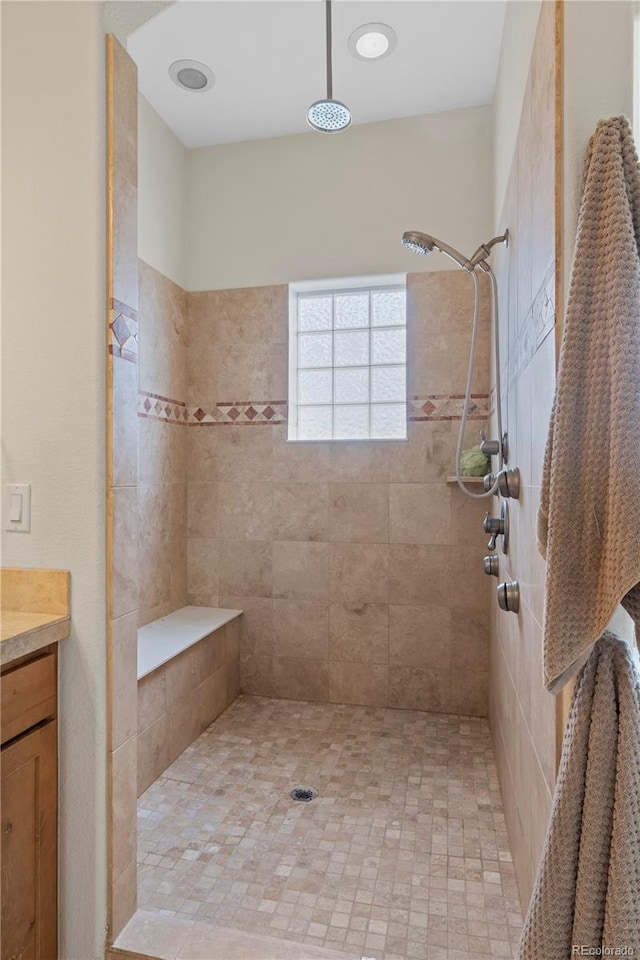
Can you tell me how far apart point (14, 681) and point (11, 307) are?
887 mm

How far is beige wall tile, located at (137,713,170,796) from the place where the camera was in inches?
84.6

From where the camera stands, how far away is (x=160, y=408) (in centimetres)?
294

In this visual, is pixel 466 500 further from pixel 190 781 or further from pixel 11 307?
pixel 11 307

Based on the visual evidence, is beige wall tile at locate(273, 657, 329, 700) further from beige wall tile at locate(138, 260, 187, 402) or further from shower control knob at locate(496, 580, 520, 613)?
beige wall tile at locate(138, 260, 187, 402)

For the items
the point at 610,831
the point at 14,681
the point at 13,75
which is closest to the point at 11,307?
the point at 13,75

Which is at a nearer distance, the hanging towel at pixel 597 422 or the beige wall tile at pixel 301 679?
the hanging towel at pixel 597 422

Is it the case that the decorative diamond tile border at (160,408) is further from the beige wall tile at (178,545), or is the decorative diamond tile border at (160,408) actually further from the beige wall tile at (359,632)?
the beige wall tile at (359,632)

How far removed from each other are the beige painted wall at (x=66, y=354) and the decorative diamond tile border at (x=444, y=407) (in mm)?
1857

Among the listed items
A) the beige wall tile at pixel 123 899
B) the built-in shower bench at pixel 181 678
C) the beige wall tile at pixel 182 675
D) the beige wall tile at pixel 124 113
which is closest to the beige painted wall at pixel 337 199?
the beige wall tile at pixel 124 113

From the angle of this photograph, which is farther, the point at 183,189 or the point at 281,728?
the point at 183,189

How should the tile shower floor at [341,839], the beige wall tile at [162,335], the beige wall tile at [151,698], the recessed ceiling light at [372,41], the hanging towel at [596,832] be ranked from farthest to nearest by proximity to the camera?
the beige wall tile at [162,335], the recessed ceiling light at [372,41], the beige wall tile at [151,698], the tile shower floor at [341,839], the hanging towel at [596,832]

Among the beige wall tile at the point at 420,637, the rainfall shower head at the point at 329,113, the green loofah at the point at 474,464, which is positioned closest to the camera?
the rainfall shower head at the point at 329,113

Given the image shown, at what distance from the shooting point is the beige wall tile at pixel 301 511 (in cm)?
302

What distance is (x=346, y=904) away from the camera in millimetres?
1574
